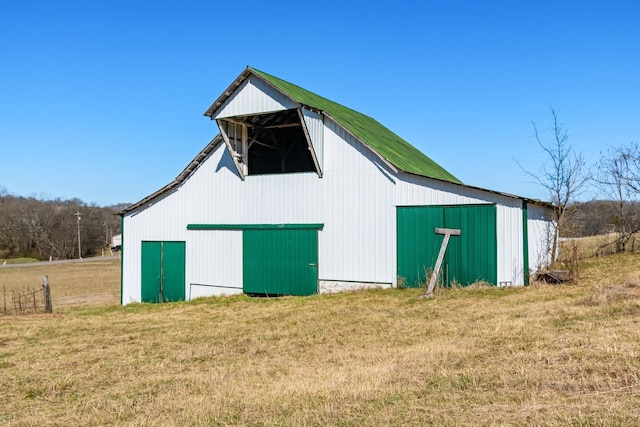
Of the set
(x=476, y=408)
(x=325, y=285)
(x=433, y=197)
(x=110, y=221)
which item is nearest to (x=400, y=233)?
(x=433, y=197)

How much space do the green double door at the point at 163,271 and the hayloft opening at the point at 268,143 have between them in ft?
14.3

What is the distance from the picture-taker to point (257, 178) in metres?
19.0

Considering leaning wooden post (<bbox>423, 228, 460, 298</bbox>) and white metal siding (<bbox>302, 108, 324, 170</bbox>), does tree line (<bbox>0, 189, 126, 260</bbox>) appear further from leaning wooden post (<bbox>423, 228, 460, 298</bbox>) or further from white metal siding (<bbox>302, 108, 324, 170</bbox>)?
leaning wooden post (<bbox>423, 228, 460, 298</bbox>)

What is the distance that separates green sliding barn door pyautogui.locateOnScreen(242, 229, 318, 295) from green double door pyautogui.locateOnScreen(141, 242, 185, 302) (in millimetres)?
3017

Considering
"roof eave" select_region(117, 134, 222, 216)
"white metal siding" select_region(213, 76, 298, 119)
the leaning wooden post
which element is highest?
"white metal siding" select_region(213, 76, 298, 119)

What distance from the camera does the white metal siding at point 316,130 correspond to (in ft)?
56.6

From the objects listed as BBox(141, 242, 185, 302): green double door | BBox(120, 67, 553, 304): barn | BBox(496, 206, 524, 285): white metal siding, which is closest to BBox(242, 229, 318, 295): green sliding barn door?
BBox(120, 67, 553, 304): barn

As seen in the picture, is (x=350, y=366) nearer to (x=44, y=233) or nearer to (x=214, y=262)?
(x=214, y=262)

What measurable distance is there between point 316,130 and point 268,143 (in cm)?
364

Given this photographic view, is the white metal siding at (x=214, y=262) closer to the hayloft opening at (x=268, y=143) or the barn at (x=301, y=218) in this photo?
the barn at (x=301, y=218)

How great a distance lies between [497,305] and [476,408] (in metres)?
7.30

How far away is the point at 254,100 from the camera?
57.8 feet

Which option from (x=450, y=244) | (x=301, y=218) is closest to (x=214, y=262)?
(x=301, y=218)

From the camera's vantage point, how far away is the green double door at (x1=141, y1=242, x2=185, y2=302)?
66.4ft
